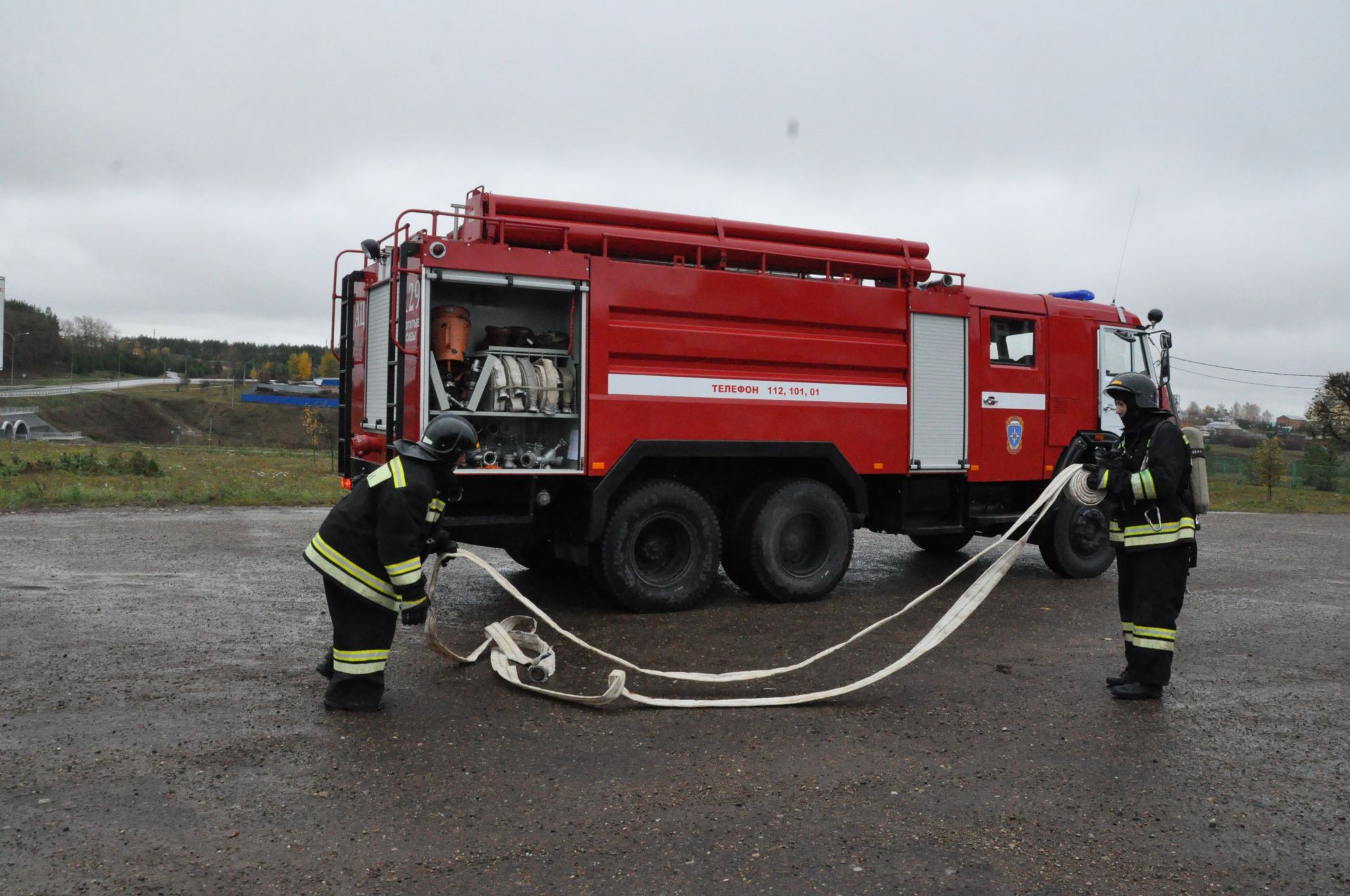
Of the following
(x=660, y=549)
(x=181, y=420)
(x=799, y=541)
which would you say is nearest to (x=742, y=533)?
(x=799, y=541)

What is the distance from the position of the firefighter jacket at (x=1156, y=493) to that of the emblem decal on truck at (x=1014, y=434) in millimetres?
3757

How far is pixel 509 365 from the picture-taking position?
745cm

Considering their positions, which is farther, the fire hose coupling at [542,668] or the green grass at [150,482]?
the green grass at [150,482]

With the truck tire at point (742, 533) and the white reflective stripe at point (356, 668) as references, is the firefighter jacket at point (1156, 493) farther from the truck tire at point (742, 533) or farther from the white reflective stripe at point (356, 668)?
the white reflective stripe at point (356, 668)

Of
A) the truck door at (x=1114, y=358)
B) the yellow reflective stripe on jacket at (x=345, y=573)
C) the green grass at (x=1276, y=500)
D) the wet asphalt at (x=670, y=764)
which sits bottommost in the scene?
the green grass at (x=1276, y=500)

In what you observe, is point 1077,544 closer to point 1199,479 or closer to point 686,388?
point 1199,479

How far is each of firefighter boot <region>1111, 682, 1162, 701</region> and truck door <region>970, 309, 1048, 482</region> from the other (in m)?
3.91

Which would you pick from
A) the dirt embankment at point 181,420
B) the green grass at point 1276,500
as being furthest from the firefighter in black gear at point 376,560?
the dirt embankment at point 181,420

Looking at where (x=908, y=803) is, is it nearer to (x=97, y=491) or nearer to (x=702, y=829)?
(x=702, y=829)

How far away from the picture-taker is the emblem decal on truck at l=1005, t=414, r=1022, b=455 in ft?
32.0

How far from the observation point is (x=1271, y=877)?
348cm

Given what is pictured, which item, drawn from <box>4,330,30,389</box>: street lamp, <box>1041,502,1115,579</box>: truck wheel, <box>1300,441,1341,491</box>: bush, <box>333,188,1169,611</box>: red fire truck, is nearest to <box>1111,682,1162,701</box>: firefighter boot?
<box>333,188,1169,611</box>: red fire truck

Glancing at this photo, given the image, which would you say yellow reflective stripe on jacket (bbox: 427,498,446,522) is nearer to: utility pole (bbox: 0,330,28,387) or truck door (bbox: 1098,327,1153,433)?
truck door (bbox: 1098,327,1153,433)

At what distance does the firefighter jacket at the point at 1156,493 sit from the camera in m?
5.77
